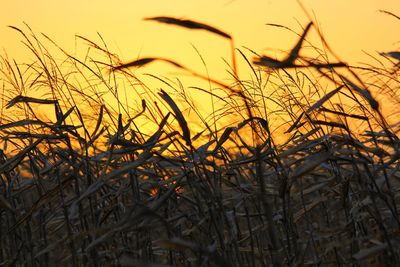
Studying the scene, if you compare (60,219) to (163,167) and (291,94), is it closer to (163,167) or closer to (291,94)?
(163,167)

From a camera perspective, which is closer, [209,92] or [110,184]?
[209,92]

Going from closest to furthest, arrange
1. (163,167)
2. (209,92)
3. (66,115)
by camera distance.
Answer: (209,92), (66,115), (163,167)

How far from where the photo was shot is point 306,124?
3.46 metres

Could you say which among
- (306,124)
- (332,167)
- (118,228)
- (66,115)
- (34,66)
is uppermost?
(34,66)

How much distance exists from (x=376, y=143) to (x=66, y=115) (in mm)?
1423

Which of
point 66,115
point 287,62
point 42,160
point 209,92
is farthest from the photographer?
point 42,160

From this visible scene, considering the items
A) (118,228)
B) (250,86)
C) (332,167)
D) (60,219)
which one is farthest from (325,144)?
(60,219)

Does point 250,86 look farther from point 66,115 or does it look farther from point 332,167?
point 66,115

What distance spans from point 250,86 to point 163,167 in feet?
2.00

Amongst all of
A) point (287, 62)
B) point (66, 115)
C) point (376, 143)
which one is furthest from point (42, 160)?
point (287, 62)

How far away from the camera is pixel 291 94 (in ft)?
10.8

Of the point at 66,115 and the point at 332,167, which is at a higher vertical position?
the point at 66,115

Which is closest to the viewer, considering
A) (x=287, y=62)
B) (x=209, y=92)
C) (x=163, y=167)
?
(x=287, y=62)

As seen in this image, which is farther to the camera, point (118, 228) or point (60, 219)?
point (60, 219)
